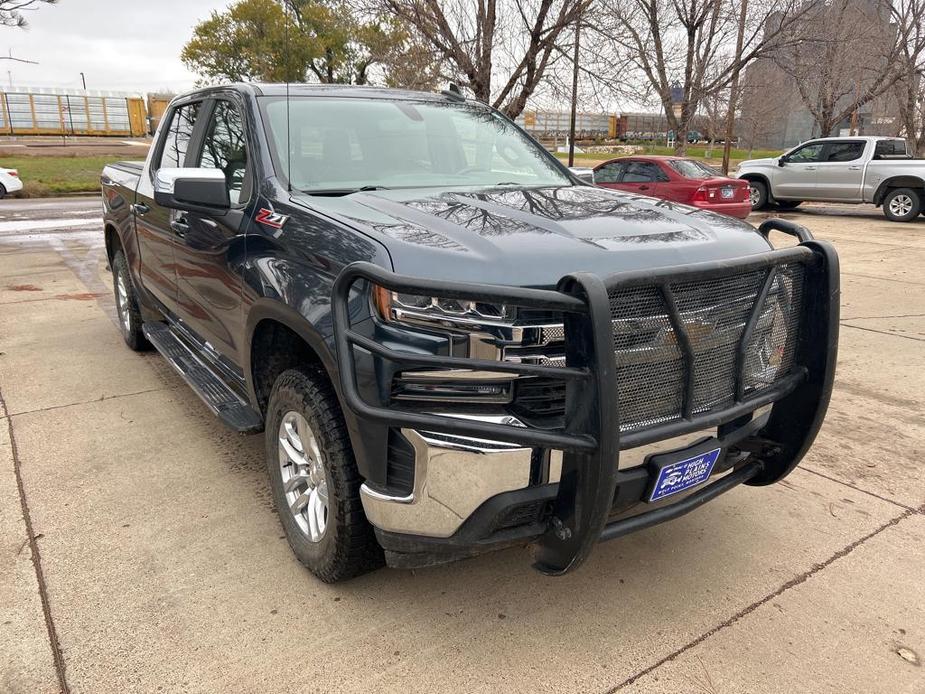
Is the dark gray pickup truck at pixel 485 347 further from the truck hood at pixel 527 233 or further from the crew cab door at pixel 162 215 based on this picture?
the crew cab door at pixel 162 215

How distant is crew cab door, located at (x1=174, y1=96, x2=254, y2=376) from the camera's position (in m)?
3.30

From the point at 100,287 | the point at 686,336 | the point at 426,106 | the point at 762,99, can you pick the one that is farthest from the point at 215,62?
the point at 686,336

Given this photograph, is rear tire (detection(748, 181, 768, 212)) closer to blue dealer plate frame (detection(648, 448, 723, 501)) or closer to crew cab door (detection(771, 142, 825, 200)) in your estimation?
crew cab door (detection(771, 142, 825, 200))

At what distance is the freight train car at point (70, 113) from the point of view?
47.5 meters

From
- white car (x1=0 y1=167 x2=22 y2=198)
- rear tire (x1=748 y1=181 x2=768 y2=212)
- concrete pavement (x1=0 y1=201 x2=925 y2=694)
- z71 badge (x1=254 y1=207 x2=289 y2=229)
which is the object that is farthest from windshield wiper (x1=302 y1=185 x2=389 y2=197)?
white car (x1=0 y1=167 x2=22 y2=198)

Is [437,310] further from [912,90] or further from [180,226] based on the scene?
[912,90]

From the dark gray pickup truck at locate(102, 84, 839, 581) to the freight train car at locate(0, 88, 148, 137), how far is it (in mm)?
53733

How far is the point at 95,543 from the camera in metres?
3.14

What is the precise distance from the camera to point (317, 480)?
9.19 feet

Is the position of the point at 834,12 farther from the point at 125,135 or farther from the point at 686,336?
the point at 125,135

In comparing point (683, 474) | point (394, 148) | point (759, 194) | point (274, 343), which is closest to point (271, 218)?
point (274, 343)

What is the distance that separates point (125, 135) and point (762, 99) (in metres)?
45.4

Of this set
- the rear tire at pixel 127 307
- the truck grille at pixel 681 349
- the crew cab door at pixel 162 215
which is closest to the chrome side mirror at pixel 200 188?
the crew cab door at pixel 162 215

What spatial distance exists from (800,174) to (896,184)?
1994 mm
